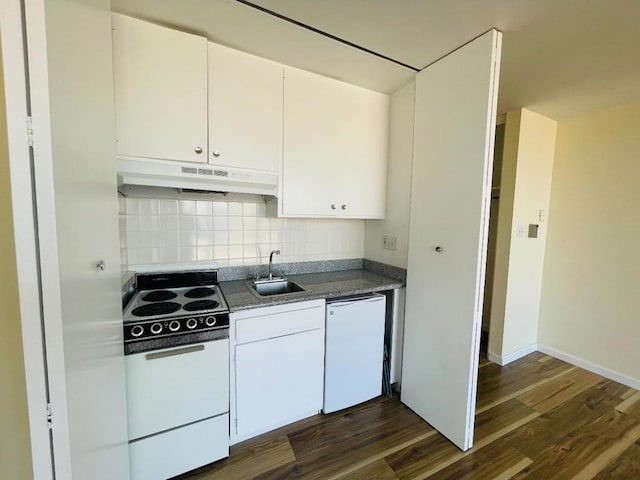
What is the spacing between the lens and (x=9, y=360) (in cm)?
67

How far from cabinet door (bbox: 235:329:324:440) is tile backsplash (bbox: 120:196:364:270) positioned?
28.5 inches

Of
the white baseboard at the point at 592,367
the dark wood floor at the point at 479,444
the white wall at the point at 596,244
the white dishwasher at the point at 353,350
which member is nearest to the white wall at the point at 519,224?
the white wall at the point at 596,244

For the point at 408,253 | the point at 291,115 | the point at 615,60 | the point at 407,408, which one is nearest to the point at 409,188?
the point at 408,253

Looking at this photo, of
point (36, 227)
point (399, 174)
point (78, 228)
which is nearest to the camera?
point (36, 227)

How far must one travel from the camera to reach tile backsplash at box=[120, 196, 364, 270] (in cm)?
178

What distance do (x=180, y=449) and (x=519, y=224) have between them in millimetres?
3119

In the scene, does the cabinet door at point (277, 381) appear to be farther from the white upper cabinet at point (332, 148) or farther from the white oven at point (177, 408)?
the white upper cabinet at point (332, 148)

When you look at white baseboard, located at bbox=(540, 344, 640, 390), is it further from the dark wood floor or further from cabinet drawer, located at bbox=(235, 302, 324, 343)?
cabinet drawer, located at bbox=(235, 302, 324, 343)

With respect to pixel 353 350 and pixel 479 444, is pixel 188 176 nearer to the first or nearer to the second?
pixel 353 350

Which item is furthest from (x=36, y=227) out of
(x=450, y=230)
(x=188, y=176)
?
(x=450, y=230)

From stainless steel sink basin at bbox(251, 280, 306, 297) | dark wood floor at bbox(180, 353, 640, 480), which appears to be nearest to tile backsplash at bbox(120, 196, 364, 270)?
stainless steel sink basin at bbox(251, 280, 306, 297)

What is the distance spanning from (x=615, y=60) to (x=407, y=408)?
2.63 meters

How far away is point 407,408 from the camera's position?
2.04 metres

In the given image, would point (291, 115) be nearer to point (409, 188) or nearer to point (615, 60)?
point (409, 188)
